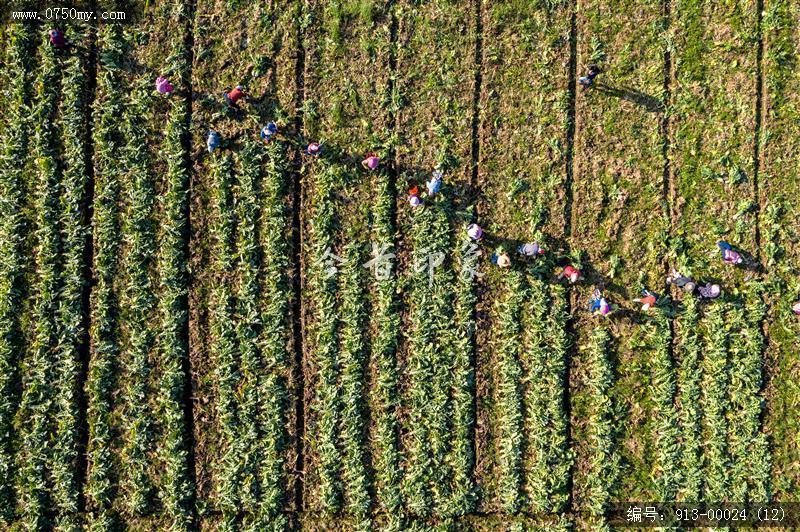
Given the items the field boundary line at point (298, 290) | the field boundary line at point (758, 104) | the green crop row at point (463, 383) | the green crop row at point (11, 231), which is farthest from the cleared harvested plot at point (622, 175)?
the green crop row at point (11, 231)

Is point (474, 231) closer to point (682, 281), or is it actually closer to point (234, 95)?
point (682, 281)

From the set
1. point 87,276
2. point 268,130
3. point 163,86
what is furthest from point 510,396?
point 163,86

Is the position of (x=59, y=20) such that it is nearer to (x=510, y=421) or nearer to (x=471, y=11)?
(x=471, y=11)

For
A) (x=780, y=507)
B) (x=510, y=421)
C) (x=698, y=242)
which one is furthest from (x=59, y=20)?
(x=780, y=507)

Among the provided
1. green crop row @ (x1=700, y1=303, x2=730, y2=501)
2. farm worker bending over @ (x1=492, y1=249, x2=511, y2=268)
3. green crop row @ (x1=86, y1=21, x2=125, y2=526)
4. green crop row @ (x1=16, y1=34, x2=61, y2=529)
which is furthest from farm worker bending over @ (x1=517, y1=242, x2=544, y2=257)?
green crop row @ (x1=16, y1=34, x2=61, y2=529)

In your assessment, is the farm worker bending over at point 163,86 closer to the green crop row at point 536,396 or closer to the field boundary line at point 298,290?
the field boundary line at point 298,290

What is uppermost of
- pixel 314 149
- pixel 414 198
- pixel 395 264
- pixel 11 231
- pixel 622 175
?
pixel 314 149
